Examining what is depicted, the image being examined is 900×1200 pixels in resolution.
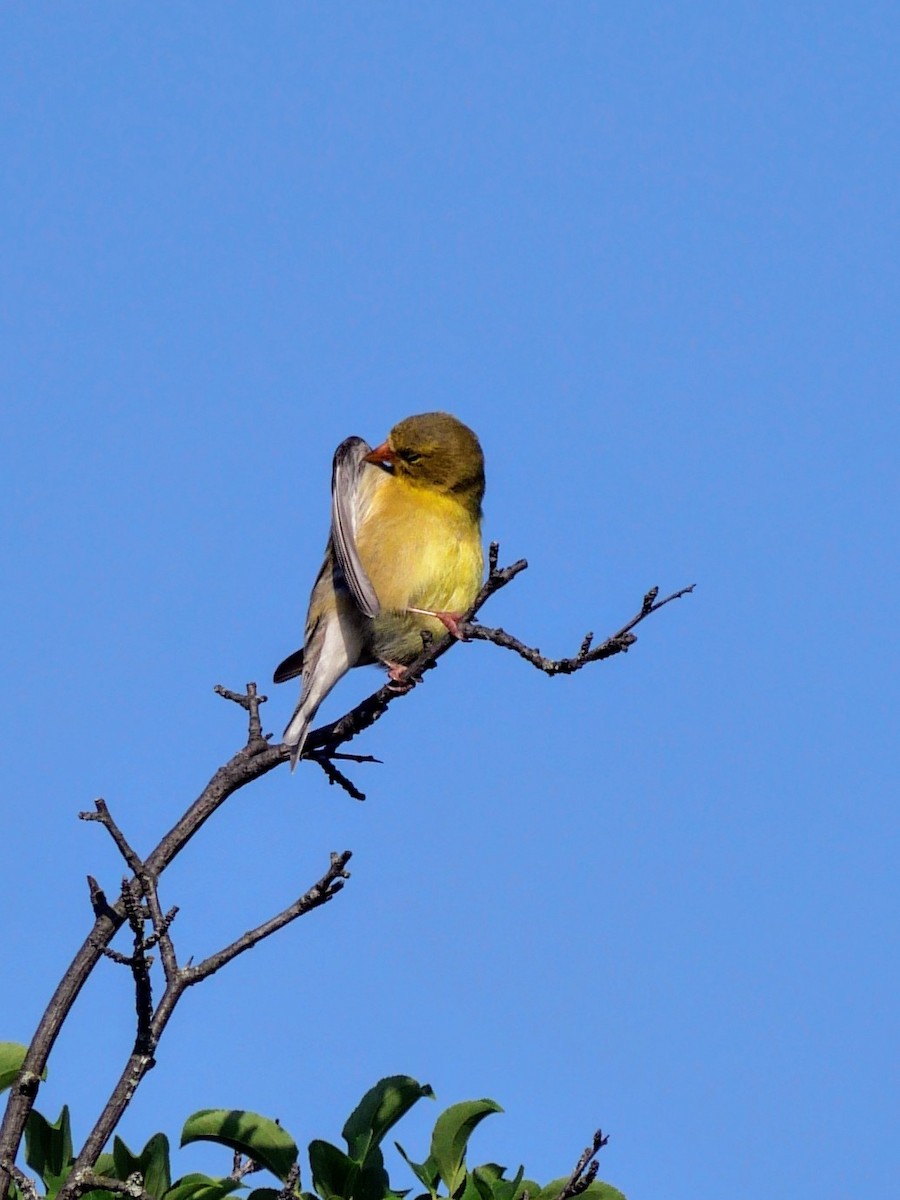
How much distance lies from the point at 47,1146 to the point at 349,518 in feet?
12.7

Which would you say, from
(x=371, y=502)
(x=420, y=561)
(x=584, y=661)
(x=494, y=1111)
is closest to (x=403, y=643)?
(x=420, y=561)

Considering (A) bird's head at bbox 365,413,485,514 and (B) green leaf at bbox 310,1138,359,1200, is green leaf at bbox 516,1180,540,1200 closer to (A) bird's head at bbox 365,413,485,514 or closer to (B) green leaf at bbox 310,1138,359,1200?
(B) green leaf at bbox 310,1138,359,1200

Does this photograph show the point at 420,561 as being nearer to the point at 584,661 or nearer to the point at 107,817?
the point at 584,661

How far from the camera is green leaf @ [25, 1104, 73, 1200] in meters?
4.18

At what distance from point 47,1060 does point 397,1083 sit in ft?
3.40

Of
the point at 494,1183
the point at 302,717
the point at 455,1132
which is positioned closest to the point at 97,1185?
the point at 455,1132

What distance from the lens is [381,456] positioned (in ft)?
26.0

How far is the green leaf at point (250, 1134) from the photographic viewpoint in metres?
4.17

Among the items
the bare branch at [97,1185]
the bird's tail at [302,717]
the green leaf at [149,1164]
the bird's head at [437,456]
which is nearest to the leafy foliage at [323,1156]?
the green leaf at [149,1164]

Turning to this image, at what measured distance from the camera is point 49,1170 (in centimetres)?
419

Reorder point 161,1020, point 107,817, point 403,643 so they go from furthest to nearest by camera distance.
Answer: point 403,643 → point 107,817 → point 161,1020

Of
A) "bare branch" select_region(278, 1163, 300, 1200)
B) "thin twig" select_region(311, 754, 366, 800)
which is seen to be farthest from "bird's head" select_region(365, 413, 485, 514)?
"bare branch" select_region(278, 1163, 300, 1200)

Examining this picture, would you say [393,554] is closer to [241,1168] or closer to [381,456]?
[381,456]

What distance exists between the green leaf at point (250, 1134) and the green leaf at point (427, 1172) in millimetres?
349
